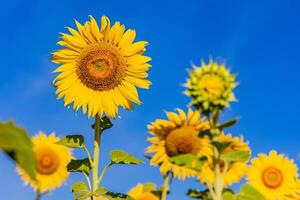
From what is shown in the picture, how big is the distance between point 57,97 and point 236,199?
5171 millimetres

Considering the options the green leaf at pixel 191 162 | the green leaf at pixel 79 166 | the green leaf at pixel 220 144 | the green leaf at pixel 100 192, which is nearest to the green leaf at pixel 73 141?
the green leaf at pixel 79 166

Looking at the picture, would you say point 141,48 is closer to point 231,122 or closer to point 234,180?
point 234,180

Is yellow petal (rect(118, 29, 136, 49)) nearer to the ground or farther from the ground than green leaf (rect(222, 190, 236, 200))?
farther from the ground

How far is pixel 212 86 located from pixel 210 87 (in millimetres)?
20

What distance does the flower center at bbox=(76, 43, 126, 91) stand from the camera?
7.91m

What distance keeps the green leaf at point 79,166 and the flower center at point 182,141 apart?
5.44 ft

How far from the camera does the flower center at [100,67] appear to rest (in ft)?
25.9

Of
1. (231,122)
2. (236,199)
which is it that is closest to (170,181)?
(236,199)

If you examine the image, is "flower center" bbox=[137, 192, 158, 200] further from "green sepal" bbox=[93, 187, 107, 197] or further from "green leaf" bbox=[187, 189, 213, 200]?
"green leaf" bbox=[187, 189, 213, 200]

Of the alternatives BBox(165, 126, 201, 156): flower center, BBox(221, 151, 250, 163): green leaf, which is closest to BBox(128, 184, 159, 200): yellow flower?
BBox(165, 126, 201, 156): flower center

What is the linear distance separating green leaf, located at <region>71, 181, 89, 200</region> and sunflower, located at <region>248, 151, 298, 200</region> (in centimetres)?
308

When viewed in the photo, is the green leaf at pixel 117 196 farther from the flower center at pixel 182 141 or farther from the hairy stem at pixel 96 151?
the flower center at pixel 182 141

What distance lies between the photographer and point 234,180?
15.8ft

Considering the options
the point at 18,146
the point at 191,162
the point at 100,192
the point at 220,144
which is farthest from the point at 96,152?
the point at 18,146
